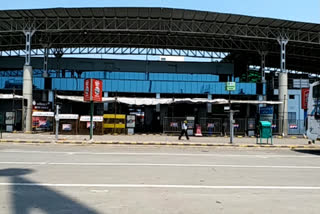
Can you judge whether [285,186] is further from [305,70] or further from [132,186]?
[305,70]

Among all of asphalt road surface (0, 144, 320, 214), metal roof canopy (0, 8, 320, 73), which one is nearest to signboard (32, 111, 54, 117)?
metal roof canopy (0, 8, 320, 73)

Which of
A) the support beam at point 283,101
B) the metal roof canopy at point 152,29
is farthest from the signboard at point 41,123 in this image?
the support beam at point 283,101

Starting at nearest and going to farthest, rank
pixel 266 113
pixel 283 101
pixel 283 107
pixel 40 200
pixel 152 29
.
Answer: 1. pixel 40 200
2. pixel 283 107
3. pixel 283 101
4. pixel 266 113
5. pixel 152 29

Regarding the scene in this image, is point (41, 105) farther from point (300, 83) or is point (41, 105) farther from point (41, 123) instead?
point (300, 83)

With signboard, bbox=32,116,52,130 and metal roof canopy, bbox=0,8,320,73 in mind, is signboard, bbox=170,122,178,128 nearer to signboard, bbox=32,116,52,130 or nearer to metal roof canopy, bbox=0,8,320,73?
metal roof canopy, bbox=0,8,320,73

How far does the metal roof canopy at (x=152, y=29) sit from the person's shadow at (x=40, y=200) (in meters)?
24.7

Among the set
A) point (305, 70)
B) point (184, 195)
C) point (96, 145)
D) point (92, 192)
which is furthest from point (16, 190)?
point (305, 70)

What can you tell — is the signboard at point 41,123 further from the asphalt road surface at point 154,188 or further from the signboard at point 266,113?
the signboard at point 266,113

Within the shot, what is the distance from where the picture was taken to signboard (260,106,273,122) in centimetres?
3158

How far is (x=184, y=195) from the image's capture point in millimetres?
6168

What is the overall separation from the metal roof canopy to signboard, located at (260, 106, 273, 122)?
25.4 feet

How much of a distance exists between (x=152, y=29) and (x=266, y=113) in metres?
15.8

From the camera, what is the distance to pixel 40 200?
5.62 metres

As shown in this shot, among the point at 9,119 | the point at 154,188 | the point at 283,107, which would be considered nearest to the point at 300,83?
the point at 283,107
